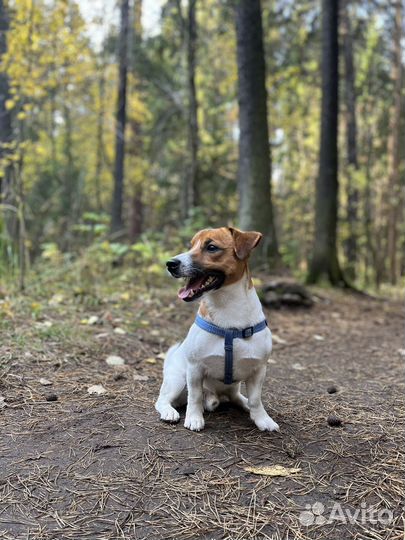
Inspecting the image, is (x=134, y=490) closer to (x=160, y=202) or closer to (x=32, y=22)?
(x=32, y=22)

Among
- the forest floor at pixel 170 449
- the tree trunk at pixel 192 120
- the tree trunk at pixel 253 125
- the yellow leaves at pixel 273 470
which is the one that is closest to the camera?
the forest floor at pixel 170 449

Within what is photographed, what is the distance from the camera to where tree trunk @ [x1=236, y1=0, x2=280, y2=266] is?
8.01 metres

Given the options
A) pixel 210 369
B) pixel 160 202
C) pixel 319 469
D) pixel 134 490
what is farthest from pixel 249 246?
pixel 160 202

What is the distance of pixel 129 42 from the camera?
43.2 feet

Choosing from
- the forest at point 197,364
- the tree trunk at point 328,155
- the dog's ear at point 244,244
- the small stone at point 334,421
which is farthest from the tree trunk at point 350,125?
the dog's ear at point 244,244

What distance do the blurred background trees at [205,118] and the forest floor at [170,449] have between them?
7.64ft

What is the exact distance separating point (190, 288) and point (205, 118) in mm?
14838

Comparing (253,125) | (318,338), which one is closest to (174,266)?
(318,338)

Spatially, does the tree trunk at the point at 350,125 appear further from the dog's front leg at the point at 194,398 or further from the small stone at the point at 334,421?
the dog's front leg at the point at 194,398

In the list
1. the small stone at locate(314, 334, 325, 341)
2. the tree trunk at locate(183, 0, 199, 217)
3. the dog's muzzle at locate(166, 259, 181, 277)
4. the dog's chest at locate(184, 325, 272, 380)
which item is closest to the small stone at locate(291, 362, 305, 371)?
the small stone at locate(314, 334, 325, 341)

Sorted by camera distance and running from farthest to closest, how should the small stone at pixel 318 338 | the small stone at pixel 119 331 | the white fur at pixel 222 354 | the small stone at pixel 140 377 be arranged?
1. the small stone at pixel 318 338
2. the small stone at pixel 119 331
3. the small stone at pixel 140 377
4. the white fur at pixel 222 354

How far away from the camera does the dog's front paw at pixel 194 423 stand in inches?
118

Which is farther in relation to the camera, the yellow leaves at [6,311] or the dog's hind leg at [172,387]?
the yellow leaves at [6,311]

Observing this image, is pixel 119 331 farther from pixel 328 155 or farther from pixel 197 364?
pixel 328 155
